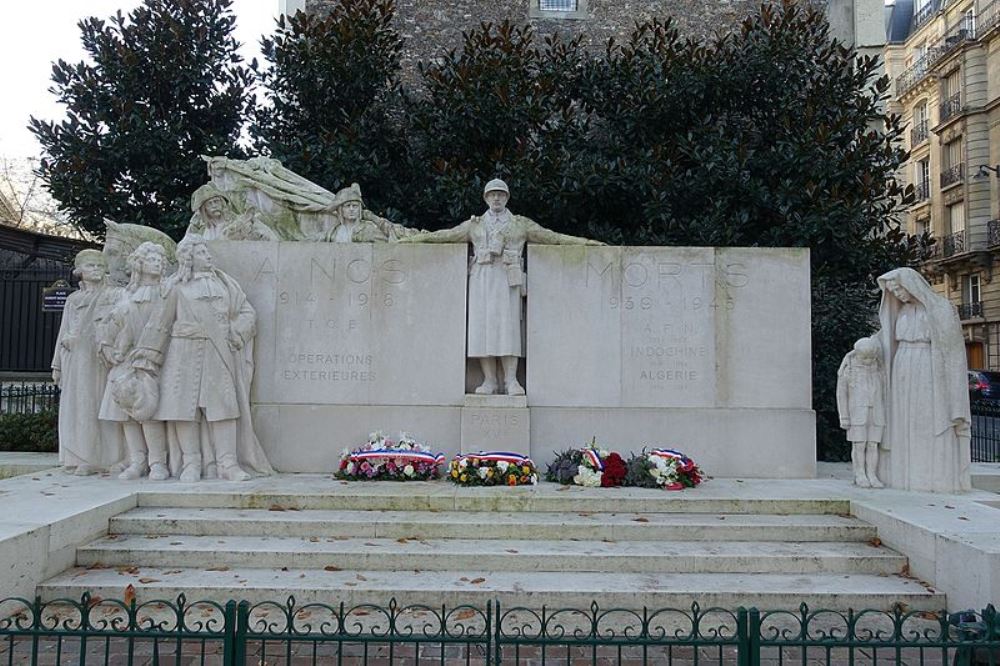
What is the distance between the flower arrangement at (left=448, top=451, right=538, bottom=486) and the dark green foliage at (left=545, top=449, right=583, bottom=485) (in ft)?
0.74

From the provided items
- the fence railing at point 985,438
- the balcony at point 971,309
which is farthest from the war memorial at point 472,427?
the balcony at point 971,309

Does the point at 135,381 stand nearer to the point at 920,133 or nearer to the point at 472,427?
the point at 472,427

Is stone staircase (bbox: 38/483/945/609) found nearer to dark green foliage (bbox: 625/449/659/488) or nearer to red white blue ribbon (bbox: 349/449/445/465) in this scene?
dark green foliage (bbox: 625/449/659/488)

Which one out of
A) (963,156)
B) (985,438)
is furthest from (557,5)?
(963,156)

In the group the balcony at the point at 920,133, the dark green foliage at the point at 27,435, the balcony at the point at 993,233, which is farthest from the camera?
the balcony at the point at 920,133

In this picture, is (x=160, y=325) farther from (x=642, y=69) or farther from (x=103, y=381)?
(x=642, y=69)

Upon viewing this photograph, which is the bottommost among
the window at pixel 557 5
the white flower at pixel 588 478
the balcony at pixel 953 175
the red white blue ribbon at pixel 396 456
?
the white flower at pixel 588 478

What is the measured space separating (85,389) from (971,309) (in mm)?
38536

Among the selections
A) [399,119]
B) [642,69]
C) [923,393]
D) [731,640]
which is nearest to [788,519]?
[923,393]

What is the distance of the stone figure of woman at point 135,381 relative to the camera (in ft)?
24.8

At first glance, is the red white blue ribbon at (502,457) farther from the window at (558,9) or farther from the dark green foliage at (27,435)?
the window at (558,9)

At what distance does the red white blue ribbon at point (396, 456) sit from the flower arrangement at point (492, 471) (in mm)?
294

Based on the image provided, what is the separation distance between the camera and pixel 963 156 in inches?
1414

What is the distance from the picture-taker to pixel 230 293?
816 centimetres
